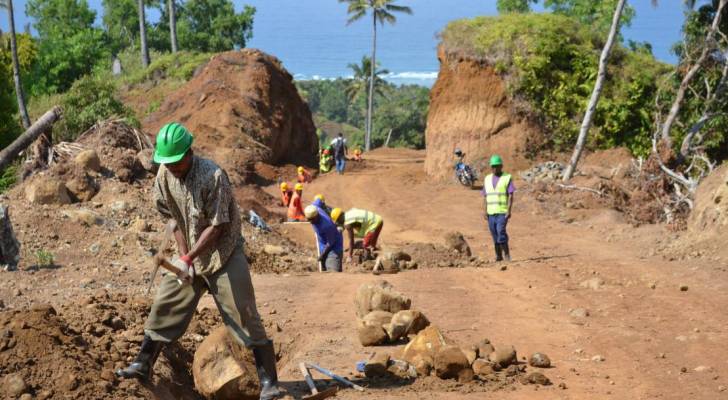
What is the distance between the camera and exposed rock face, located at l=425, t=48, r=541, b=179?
26.6 meters

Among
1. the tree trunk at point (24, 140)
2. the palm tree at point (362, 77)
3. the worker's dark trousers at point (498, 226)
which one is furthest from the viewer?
the palm tree at point (362, 77)

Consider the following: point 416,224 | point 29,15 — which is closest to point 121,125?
point 416,224

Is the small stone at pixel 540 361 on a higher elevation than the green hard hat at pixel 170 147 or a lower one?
lower

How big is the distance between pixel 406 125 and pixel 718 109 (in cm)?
3682

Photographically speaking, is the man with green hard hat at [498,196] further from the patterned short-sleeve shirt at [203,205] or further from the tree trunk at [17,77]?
the tree trunk at [17,77]

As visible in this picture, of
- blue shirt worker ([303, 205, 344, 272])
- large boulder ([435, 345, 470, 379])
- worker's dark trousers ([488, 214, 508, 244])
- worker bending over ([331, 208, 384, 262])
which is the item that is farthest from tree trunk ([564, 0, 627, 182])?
large boulder ([435, 345, 470, 379])

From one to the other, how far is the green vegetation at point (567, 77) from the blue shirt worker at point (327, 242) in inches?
587

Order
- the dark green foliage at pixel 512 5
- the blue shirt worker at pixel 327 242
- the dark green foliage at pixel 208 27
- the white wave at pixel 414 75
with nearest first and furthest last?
the blue shirt worker at pixel 327 242 < the dark green foliage at pixel 512 5 < the dark green foliage at pixel 208 27 < the white wave at pixel 414 75

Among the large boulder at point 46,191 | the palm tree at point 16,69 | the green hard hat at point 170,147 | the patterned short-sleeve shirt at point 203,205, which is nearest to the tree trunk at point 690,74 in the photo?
the large boulder at point 46,191

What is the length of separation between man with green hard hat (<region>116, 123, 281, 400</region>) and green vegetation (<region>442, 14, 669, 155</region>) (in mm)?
20926

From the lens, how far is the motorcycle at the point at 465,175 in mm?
25859

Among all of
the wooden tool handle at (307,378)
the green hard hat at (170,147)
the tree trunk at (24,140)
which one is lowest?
the wooden tool handle at (307,378)

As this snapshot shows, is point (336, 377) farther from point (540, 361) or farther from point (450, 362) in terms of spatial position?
point (540, 361)

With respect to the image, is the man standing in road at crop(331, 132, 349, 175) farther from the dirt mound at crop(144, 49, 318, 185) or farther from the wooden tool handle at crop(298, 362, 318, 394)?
the wooden tool handle at crop(298, 362, 318, 394)
